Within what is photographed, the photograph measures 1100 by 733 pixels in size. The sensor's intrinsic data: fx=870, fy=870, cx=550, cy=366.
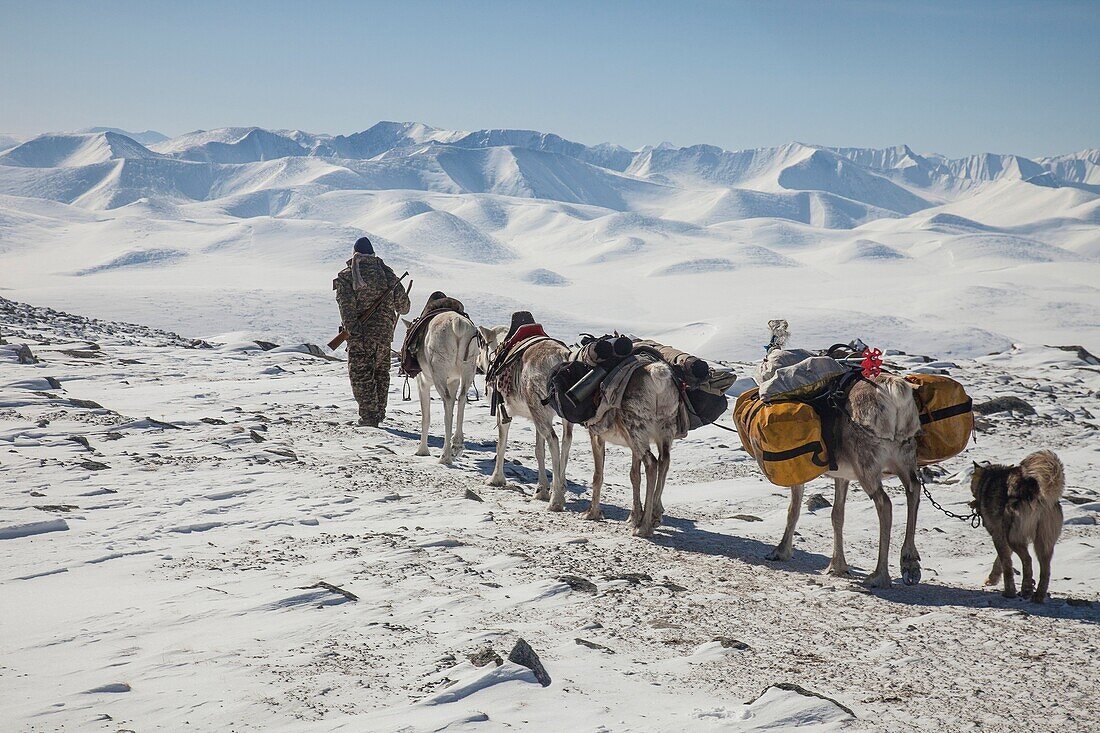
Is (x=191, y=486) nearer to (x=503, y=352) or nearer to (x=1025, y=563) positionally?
(x=503, y=352)

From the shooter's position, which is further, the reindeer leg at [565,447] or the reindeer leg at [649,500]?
the reindeer leg at [565,447]

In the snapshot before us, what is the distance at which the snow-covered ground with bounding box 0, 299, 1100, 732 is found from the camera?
396 cm

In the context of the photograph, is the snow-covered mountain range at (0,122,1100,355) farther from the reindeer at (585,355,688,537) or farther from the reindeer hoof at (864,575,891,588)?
the reindeer hoof at (864,575,891,588)

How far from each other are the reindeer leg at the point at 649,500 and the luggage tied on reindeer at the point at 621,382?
1.37ft

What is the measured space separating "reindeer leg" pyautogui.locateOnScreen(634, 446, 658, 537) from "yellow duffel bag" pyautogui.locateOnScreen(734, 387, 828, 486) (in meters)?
1.39

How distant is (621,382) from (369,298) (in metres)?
5.76

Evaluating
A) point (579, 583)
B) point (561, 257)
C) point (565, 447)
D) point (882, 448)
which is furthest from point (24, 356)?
point (561, 257)

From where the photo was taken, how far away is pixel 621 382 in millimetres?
7645

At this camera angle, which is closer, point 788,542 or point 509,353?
point 788,542

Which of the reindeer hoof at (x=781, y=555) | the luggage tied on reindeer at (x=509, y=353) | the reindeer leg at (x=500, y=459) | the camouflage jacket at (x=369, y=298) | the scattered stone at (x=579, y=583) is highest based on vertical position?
the camouflage jacket at (x=369, y=298)

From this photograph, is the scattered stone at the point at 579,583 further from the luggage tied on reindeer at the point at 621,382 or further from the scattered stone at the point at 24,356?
the scattered stone at the point at 24,356

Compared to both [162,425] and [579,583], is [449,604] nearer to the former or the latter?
[579,583]

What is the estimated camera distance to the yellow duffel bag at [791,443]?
20.4 feet

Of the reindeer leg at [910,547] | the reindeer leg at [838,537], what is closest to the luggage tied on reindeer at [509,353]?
the reindeer leg at [838,537]
